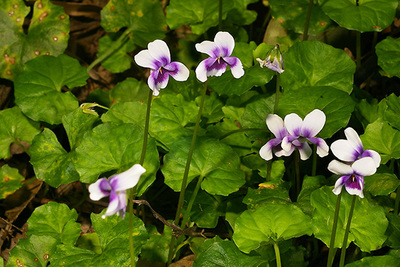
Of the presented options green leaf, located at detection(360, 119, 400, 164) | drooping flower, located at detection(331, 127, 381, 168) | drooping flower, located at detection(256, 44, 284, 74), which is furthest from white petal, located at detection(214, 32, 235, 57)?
green leaf, located at detection(360, 119, 400, 164)

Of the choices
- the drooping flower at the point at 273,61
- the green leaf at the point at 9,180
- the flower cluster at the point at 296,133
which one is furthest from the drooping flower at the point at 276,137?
the green leaf at the point at 9,180

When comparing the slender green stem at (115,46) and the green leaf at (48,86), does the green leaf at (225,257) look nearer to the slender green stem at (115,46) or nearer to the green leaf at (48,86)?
the green leaf at (48,86)

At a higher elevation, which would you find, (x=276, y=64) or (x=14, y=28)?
(x=276, y=64)

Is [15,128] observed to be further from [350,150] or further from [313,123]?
[350,150]

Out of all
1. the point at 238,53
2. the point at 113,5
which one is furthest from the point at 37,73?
the point at 238,53

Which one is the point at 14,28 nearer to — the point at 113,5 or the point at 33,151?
the point at 113,5
